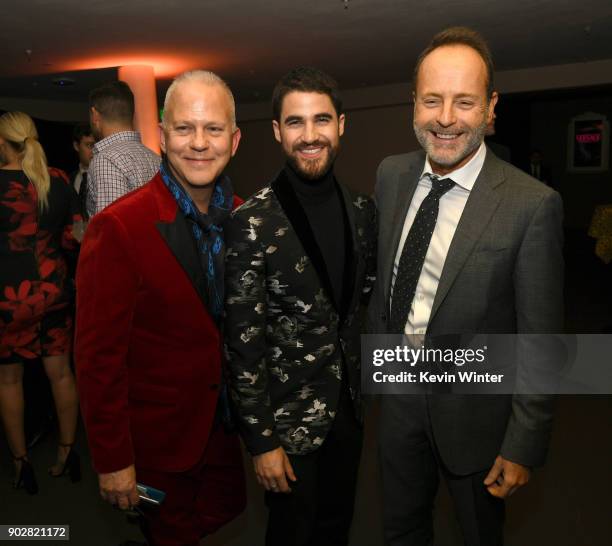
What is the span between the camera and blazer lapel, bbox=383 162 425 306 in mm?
1722

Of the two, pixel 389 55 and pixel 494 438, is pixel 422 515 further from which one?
pixel 389 55

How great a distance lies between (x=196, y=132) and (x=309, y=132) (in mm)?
321

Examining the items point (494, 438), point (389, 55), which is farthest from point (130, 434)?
point (389, 55)

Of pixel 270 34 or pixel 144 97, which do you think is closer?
pixel 270 34

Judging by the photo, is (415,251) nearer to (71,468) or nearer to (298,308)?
(298,308)

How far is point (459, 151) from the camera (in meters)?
1.58

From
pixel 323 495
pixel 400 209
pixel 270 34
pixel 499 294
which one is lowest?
pixel 323 495

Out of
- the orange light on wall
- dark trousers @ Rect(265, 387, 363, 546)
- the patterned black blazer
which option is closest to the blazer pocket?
the patterned black blazer

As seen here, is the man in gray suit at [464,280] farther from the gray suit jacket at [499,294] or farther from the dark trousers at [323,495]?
the dark trousers at [323,495]

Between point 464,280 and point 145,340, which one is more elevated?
point 464,280

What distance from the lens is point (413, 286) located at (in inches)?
64.7

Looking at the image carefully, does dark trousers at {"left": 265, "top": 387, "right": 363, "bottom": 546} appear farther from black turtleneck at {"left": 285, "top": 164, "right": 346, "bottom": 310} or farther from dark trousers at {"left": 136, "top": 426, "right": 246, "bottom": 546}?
black turtleneck at {"left": 285, "top": 164, "right": 346, "bottom": 310}

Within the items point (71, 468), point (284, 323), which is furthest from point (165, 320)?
point (71, 468)

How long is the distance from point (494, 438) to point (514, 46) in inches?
276
